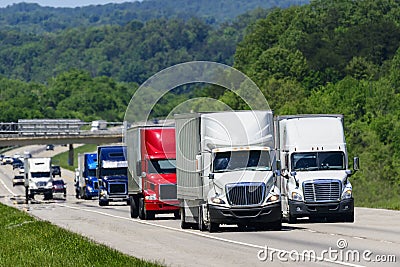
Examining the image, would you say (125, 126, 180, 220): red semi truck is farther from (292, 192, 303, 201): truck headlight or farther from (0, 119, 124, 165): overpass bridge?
(0, 119, 124, 165): overpass bridge

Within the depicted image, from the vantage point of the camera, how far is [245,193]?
3319cm

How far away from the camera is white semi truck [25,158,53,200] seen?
8238cm

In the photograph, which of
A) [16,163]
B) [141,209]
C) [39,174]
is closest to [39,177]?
[39,174]

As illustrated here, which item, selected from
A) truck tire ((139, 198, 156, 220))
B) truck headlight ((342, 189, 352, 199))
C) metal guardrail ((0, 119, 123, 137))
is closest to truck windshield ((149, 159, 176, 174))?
truck tire ((139, 198, 156, 220))

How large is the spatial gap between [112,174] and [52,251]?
41436 mm

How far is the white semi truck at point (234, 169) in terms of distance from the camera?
3319 centimetres

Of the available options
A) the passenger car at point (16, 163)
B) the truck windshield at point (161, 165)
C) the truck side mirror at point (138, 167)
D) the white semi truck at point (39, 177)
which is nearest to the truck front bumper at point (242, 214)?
the truck windshield at point (161, 165)

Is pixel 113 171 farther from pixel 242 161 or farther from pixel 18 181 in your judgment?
pixel 18 181

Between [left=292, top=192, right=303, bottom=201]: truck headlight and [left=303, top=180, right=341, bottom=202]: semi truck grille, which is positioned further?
[left=292, top=192, right=303, bottom=201]: truck headlight

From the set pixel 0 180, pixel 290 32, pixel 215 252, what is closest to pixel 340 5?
pixel 290 32

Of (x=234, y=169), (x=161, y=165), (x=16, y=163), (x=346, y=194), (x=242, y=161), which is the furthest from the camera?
(x=16, y=163)

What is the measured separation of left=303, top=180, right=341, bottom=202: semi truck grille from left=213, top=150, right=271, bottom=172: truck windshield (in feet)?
10.4

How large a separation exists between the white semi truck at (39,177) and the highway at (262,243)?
40.8 meters

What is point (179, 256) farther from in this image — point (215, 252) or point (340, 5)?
point (340, 5)
